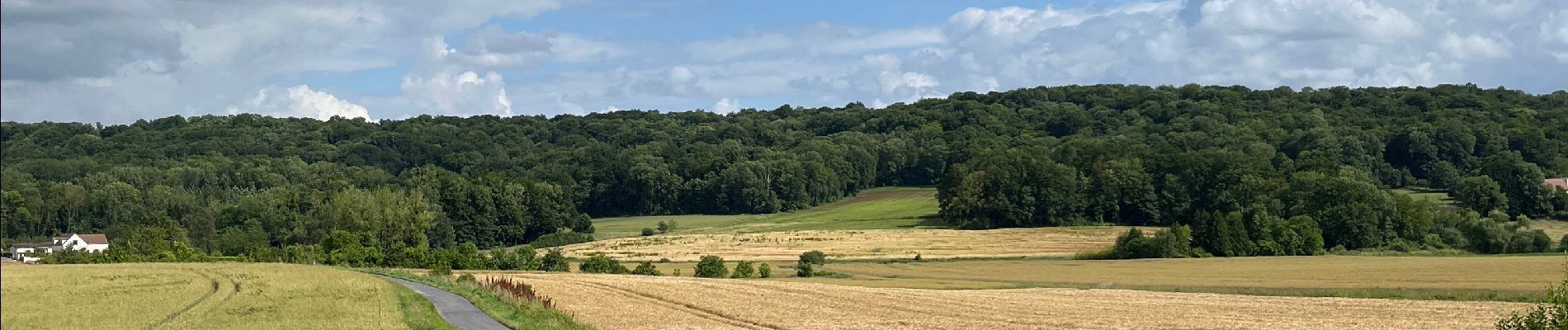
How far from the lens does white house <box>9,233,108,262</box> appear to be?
309ft

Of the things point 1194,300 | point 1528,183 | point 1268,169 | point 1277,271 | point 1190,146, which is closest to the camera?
point 1194,300

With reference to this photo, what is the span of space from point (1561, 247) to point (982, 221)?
4835 cm

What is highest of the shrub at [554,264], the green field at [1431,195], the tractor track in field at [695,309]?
the green field at [1431,195]

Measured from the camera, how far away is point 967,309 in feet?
143

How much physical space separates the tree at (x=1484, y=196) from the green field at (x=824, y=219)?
44.3 meters

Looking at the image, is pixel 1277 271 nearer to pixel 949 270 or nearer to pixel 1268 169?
pixel 949 270

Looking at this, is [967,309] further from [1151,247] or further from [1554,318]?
[1151,247]

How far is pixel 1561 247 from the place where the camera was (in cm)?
8556

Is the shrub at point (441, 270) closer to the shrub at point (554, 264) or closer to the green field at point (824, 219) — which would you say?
the shrub at point (554, 264)

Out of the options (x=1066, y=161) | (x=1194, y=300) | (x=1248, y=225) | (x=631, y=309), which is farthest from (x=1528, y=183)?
(x=631, y=309)

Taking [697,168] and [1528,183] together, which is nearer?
[1528,183]

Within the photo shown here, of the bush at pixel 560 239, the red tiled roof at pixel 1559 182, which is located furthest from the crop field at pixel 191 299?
the red tiled roof at pixel 1559 182

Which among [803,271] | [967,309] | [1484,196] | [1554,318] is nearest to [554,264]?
[803,271]

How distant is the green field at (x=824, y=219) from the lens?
127 metres
